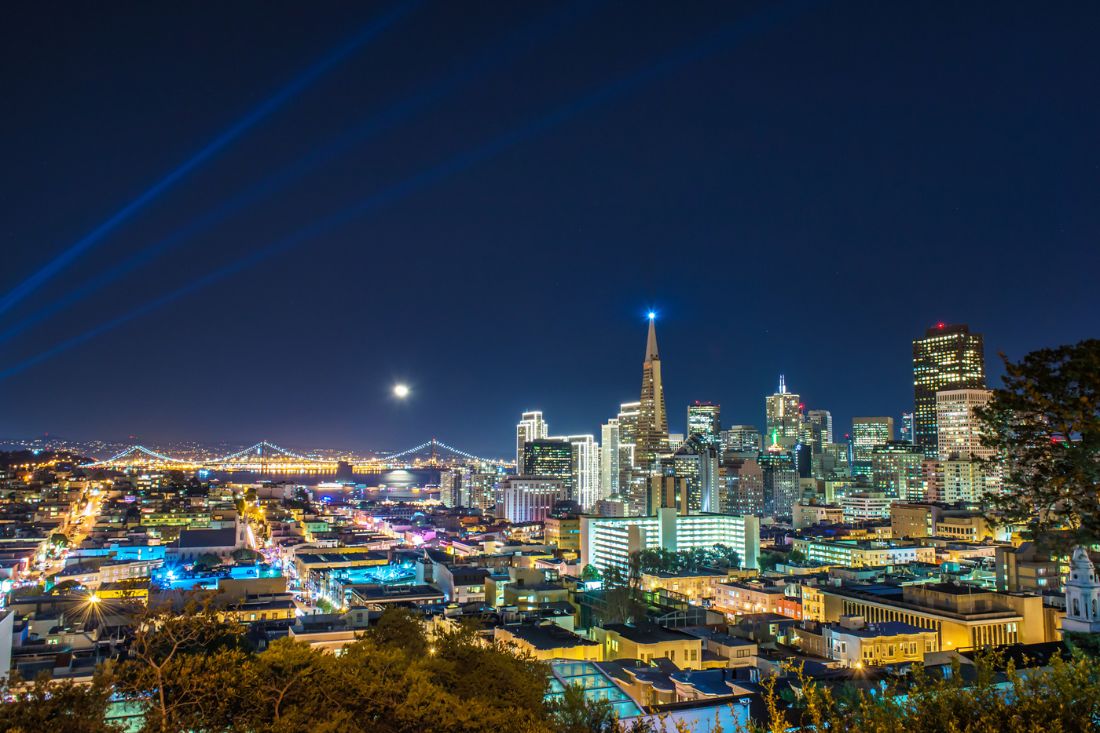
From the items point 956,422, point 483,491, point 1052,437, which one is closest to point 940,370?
point 956,422

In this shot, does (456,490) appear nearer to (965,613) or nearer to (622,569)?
(622,569)

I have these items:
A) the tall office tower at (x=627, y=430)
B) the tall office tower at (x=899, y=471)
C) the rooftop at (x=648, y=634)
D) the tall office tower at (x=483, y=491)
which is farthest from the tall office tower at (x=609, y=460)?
the rooftop at (x=648, y=634)

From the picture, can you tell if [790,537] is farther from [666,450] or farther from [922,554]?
[666,450]

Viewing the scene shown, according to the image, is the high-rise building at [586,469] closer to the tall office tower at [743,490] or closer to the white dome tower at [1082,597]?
the tall office tower at [743,490]

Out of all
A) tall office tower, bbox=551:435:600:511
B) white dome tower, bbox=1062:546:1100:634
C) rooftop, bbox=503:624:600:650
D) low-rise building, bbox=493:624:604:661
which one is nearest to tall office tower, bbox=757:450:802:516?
tall office tower, bbox=551:435:600:511

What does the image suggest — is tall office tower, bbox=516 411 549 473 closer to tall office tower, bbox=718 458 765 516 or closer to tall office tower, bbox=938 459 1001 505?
tall office tower, bbox=718 458 765 516

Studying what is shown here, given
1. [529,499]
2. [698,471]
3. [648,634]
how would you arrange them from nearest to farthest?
[648,634], [529,499], [698,471]
